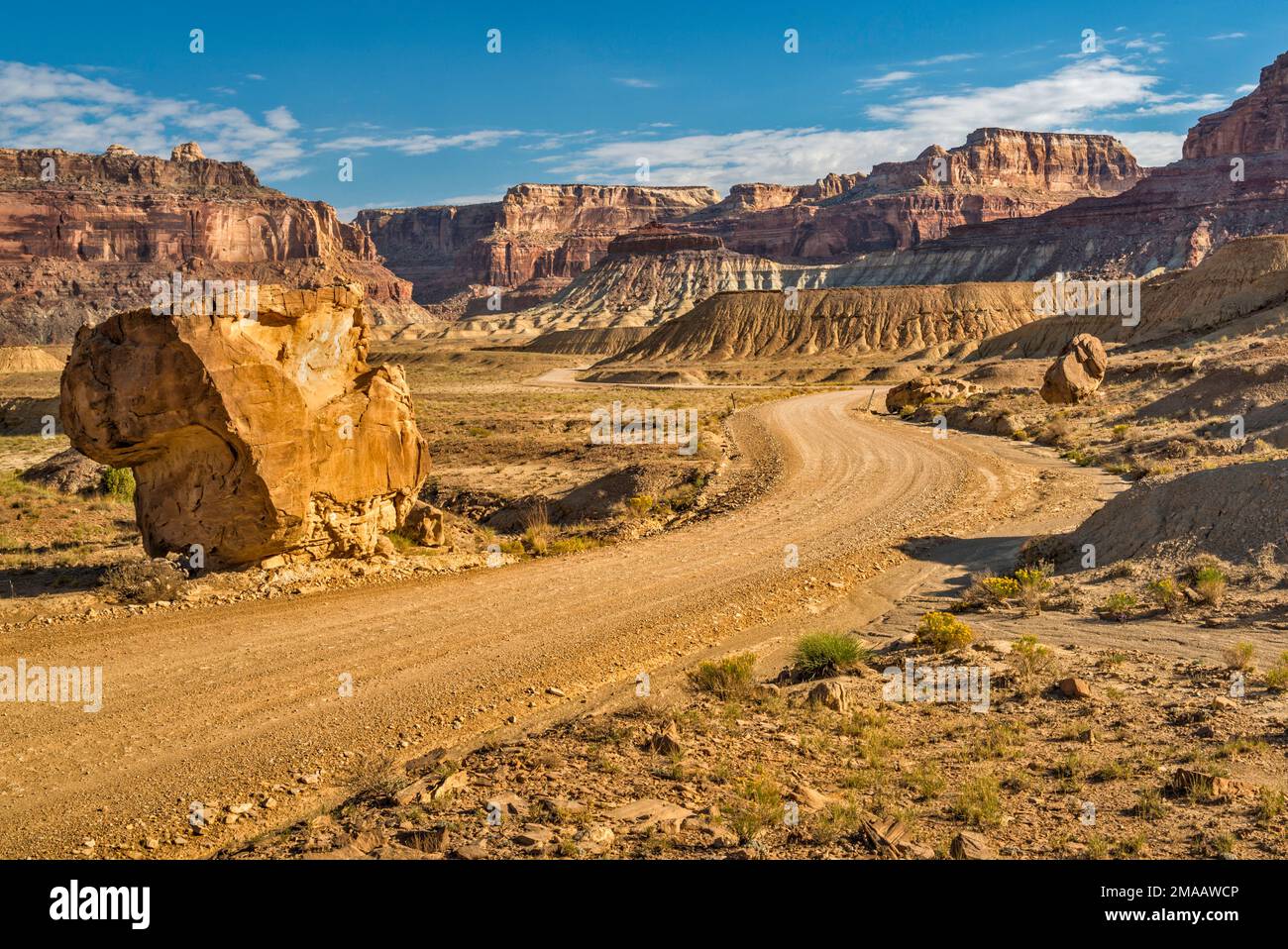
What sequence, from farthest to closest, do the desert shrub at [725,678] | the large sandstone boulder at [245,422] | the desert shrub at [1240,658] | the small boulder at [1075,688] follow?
the large sandstone boulder at [245,422] < the desert shrub at [725,678] < the desert shrub at [1240,658] < the small boulder at [1075,688]

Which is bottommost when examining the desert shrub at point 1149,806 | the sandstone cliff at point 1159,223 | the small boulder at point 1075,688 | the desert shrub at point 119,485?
the desert shrub at point 1149,806

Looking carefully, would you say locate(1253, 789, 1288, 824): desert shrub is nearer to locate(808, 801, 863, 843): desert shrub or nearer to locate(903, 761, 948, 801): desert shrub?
locate(903, 761, 948, 801): desert shrub

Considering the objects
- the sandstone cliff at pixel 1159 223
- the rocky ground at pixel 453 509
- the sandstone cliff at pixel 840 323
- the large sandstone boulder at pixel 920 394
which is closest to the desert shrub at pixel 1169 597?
the rocky ground at pixel 453 509

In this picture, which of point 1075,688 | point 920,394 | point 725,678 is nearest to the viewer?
point 1075,688

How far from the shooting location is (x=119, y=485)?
27531 millimetres

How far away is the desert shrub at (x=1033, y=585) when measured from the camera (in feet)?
46.3

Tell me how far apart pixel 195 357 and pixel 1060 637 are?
1246cm

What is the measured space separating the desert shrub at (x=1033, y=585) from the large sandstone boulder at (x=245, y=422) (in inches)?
417

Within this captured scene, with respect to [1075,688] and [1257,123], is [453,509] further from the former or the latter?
[1257,123]

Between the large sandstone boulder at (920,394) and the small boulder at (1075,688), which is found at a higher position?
the large sandstone boulder at (920,394)

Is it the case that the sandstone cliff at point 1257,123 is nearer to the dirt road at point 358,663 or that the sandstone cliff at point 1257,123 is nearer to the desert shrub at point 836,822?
the dirt road at point 358,663

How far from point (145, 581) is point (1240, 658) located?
1409cm

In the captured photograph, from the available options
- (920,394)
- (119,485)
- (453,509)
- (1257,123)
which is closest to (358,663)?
(453,509)
